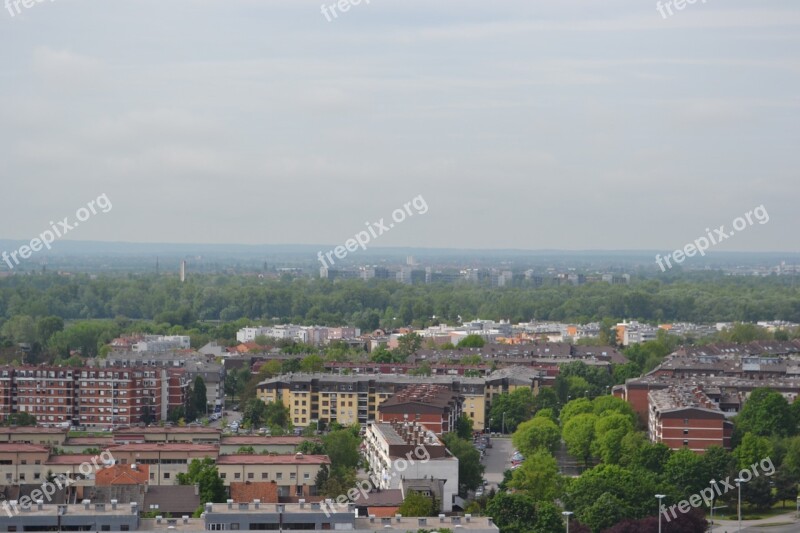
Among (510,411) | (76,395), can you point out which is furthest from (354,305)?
(76,395)

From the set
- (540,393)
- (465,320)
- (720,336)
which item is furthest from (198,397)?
(465,320)

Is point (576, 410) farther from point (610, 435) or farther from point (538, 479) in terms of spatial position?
point (538, 479)

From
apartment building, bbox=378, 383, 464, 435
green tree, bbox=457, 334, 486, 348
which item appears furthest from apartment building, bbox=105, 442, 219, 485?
green tree, bbox=457, 334, 486, 348

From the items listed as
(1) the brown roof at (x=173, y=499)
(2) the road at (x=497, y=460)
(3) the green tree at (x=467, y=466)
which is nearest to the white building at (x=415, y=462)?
(3) the green tree at (x=467, y=466)

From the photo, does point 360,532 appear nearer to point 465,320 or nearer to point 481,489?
point 481,489

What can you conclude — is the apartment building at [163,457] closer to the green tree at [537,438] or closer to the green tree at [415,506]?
the green tree at [415,506]

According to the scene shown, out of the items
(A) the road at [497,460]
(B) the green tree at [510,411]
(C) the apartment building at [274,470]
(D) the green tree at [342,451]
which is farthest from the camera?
(B) the green tree at [510,411]
